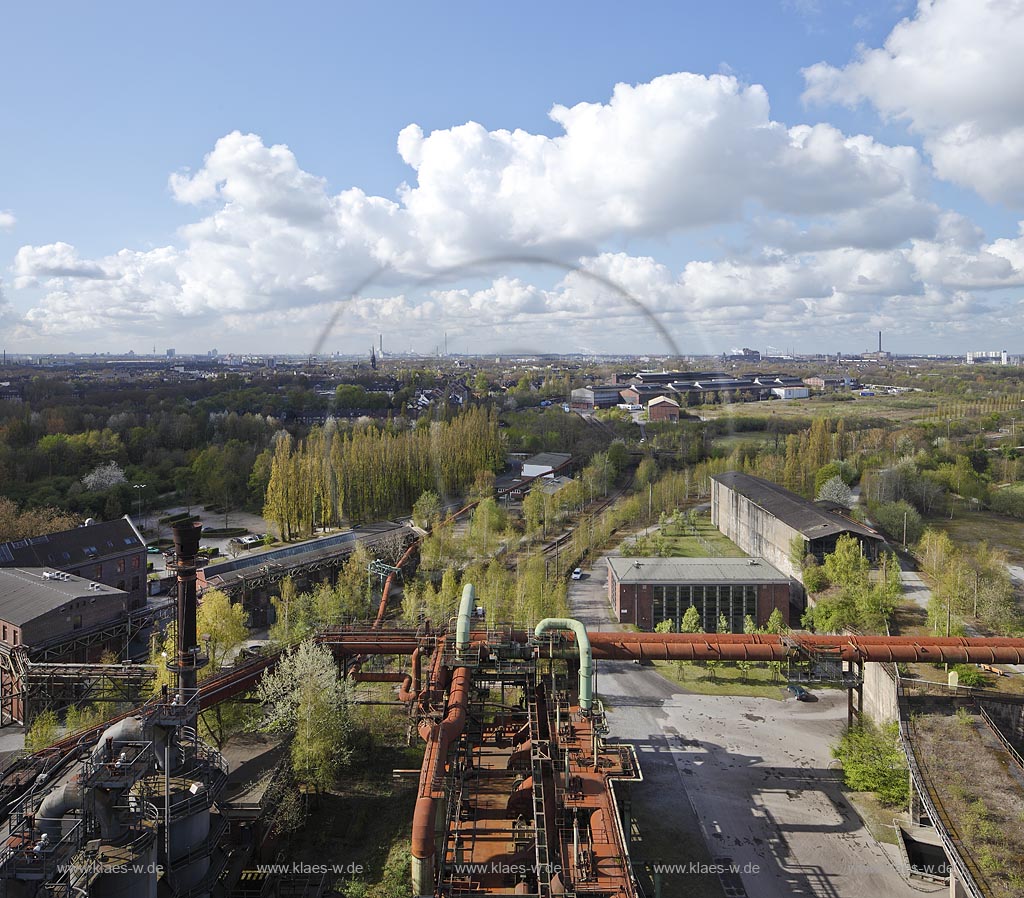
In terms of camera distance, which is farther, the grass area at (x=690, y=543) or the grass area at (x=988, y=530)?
the grass area at (x=988, y=530)

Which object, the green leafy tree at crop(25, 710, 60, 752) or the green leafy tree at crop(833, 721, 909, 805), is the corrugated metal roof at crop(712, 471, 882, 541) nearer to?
the green leafy tree at crop(833, 721, 909, 805)

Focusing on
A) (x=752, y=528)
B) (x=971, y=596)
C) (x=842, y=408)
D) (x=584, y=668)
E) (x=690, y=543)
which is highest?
(x=842, y=408)

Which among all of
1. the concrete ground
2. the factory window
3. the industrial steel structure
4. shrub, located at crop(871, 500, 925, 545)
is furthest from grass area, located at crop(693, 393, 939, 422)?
the industrial steel structure

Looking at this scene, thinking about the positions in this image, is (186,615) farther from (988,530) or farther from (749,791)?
(988,530)

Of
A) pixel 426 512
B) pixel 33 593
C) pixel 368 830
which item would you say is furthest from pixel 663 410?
pixel 368 830

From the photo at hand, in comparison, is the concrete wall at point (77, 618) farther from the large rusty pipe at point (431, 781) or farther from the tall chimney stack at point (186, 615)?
the large rusty pipe at point (431, 781)

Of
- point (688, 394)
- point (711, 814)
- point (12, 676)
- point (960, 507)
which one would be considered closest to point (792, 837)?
point (711, 814)

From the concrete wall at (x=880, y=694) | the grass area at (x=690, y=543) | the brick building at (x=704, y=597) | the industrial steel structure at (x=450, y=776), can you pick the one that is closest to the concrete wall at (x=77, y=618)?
the industrial steel structure at (x=450, y=776)
